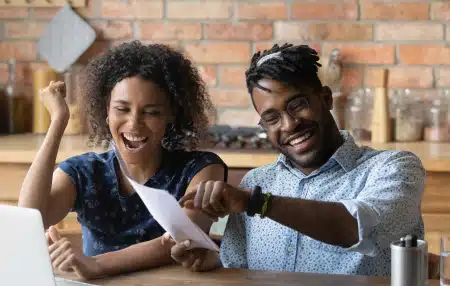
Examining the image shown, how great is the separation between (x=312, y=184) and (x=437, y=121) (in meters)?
1.47

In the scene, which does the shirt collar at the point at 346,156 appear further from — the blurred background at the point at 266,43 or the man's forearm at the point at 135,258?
the blurred background at the point at 266,43

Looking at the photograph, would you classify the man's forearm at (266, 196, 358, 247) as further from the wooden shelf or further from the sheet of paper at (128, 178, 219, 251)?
the wooden shelf

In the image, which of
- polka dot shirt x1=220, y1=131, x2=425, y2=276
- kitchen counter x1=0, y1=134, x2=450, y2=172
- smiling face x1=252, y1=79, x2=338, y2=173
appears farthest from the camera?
kitchen counter x1=0, y1=134, x2=450, y2=172

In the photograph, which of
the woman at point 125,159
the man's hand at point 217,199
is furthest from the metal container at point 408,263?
the woman at point 125,159

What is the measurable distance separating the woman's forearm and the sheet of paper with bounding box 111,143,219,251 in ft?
1.69

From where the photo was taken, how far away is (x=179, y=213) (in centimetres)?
148

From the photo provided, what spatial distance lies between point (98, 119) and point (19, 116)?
4.60ft

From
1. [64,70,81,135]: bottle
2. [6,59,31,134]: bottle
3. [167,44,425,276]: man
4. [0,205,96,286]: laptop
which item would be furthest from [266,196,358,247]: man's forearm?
[6,59,31,134]: bottle

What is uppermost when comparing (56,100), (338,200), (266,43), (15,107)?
(266,43)

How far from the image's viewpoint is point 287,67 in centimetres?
182

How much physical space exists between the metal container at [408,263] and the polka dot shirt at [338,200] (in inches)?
8.2

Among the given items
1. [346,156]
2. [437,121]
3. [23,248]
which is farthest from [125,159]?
[437,121]

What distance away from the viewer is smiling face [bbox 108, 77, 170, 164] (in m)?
2.06

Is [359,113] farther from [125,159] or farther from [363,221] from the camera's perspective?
[363,221]
